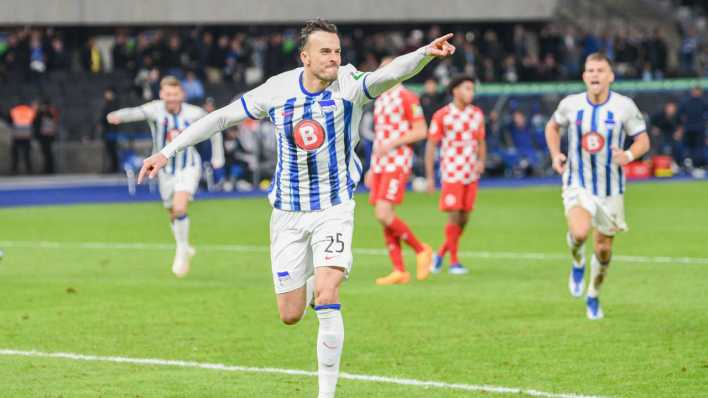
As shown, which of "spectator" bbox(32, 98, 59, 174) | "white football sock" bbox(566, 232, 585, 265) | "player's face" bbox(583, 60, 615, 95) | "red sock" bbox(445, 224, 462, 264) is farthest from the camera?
"spectator" bbox(32, 98, 59, 174)

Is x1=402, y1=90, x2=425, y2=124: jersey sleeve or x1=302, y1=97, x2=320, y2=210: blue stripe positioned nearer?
x1=302, y1=97, x2=320, y2=210: blue stripe

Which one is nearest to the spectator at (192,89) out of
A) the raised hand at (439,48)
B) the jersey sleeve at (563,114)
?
the jersey sleeve at (563,114)

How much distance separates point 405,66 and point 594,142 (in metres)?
4.15

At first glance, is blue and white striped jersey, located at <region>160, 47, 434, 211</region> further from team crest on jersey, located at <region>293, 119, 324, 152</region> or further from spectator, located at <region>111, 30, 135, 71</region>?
spectator, located at <region>111, 30, 135, 71</region>

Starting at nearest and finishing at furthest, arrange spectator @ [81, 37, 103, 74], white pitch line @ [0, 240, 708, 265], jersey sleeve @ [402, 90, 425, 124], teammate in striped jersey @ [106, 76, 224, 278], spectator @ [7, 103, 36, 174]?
jersey sleeve @ [402, 90, 425, 124] < teammate in striped jersey @ [106, 76, 224, 278] < white pitch line @ [0, 240, 708, 265] < spectator @ [7, 103, 36, 174] < spectator @ [81, 37, 103, 74]

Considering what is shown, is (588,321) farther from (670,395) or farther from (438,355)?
(670,395)

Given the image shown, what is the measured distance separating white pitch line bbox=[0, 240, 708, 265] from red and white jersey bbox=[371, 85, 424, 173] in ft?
9.23

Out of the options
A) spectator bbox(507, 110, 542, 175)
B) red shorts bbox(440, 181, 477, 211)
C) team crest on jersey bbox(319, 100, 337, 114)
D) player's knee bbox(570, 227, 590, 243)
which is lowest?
spectator bbox(507, 110, 542, 175)

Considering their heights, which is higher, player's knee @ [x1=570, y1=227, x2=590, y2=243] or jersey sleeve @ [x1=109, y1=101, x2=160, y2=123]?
jersey sleeve @ [x1=109, y1=101, x2=160, y2=123]

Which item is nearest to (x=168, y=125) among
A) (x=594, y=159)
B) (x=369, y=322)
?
(x=369, y=322)

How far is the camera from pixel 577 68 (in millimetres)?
40219

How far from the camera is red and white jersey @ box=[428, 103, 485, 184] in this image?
54.0 ft

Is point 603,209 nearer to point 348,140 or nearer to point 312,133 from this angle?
point 348,140

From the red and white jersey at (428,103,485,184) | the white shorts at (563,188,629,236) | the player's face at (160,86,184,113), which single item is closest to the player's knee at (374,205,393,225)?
the red and white jersey at (428,103,485,184)
